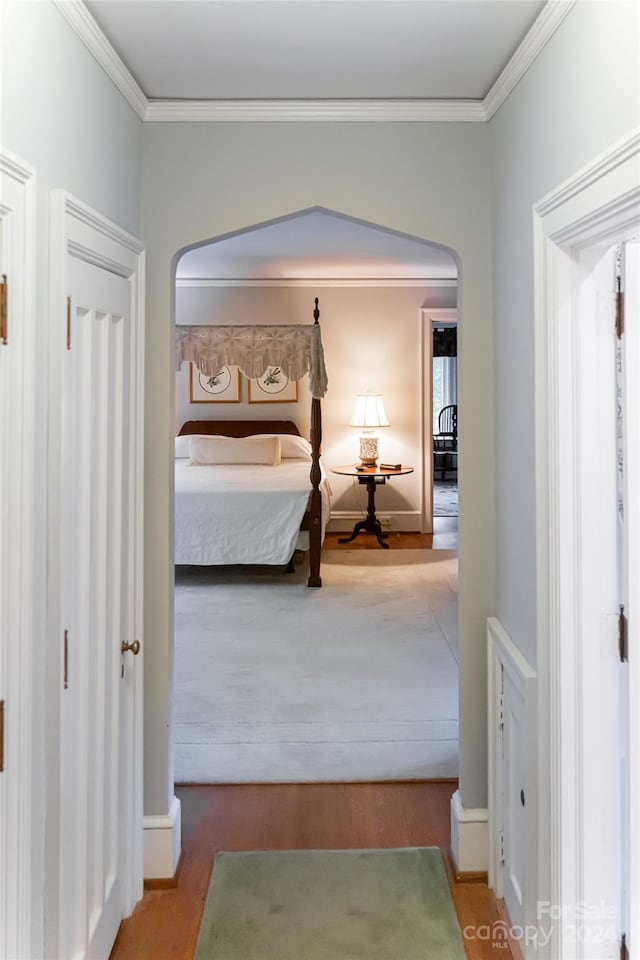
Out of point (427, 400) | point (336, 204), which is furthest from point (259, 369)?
point (336, 204)

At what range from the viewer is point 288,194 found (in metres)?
2.57

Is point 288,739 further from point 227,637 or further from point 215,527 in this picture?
point 215,527

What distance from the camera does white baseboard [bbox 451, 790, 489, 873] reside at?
259 cm

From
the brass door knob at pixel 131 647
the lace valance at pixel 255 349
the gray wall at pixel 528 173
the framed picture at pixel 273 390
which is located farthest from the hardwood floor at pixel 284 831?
the framed picture at pixel 273 390

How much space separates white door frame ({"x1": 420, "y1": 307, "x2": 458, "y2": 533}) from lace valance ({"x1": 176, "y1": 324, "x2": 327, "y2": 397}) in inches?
83.1

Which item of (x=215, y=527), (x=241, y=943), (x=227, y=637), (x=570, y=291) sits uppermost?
(x=570, y=291)

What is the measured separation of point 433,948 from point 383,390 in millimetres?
6417

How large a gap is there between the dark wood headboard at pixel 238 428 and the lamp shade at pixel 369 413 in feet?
2.41

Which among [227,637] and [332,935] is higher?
[227,637]

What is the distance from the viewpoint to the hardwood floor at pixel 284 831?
233cm

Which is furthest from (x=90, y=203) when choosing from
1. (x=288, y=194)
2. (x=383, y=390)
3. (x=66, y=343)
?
(x=383, y=390)

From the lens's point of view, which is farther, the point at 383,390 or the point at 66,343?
the point at 383,390

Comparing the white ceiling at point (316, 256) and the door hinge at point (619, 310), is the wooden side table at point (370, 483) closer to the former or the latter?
the white ceiling at point (316, 256)

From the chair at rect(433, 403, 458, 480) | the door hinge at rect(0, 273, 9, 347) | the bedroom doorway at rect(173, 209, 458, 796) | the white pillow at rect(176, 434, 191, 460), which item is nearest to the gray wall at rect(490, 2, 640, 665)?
the bedroom doorway at rect(173, 209, 458, 796)
